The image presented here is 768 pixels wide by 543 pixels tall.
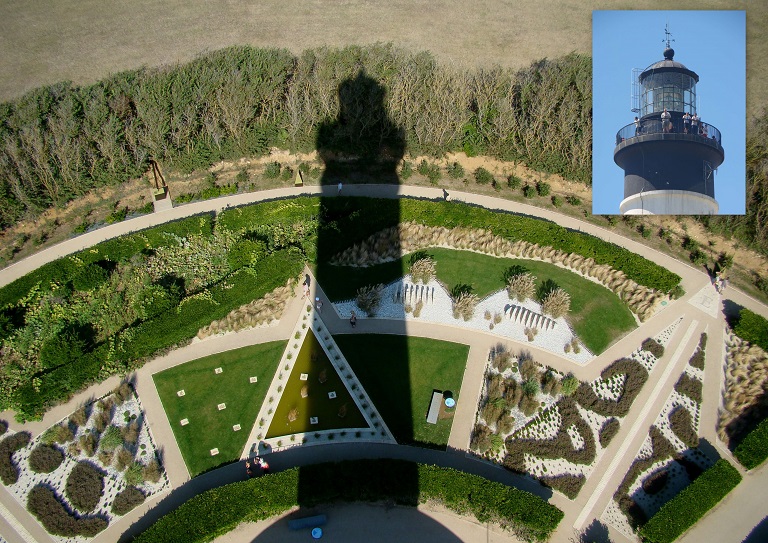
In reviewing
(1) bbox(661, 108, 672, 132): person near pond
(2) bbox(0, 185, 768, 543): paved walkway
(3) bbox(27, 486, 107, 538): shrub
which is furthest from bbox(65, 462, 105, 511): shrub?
(1) bbox(661, 108, 672, 132): person near pond

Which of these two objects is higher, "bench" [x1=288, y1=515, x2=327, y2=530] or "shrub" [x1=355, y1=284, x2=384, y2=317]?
"shrub" [x1=355, y1=284, x2=384, y2=317]

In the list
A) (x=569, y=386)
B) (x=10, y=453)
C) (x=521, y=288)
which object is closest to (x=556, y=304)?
(x=521, y=288)

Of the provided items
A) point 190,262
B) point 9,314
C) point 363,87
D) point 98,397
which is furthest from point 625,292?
point 9,314

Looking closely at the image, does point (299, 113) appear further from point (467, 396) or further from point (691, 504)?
point (691, 504)

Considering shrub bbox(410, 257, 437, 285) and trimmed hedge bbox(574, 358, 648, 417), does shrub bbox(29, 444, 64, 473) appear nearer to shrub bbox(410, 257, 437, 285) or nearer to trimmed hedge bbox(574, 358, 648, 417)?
shrub bbox(410, 257, 437, 285)

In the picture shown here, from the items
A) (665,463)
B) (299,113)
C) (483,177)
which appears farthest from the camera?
(299,113)

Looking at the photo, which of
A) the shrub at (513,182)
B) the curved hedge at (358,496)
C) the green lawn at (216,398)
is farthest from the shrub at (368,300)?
the shrub at (513,182)
